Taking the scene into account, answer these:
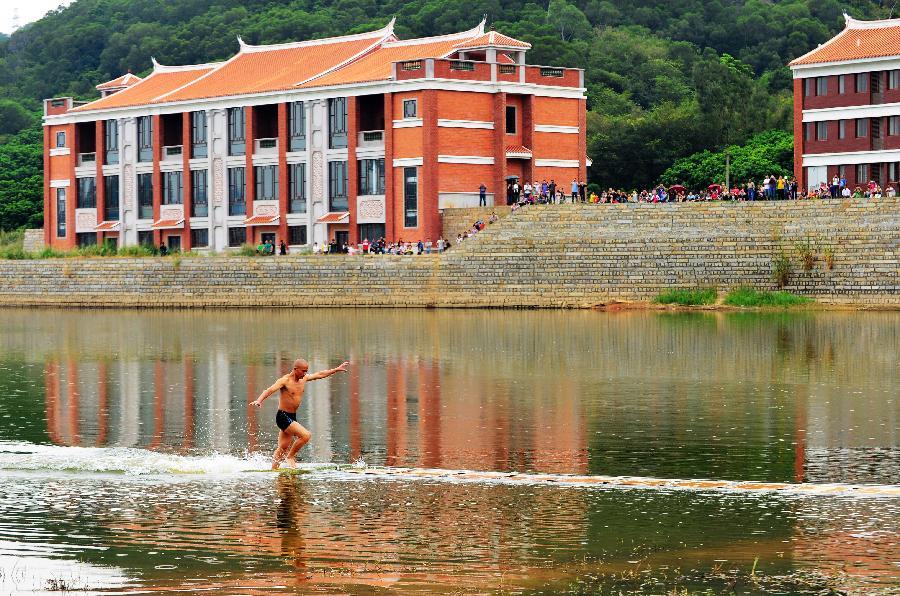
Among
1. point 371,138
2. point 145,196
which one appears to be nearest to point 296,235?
point 371,138

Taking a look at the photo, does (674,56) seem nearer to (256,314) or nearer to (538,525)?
(256,314)

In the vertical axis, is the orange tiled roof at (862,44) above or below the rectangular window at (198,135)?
above

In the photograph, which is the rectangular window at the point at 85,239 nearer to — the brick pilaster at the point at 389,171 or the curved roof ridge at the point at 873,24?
the brick pilaster at the point at 389,171

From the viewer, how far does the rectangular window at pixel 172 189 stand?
98.4 metres

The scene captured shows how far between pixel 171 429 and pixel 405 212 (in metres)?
56.2

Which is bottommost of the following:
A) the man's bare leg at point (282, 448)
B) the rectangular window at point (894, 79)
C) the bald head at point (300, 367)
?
the man's bare leg at point (282, 448)

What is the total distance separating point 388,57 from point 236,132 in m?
10.8

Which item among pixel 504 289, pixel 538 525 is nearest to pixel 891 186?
pixel 504 289

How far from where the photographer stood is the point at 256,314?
7281cm

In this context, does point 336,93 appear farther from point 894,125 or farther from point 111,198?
point 894,125

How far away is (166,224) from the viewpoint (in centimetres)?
9775

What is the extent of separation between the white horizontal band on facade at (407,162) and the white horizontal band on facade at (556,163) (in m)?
7.24

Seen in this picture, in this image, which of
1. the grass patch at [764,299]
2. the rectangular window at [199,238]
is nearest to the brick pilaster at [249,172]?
the rectangular window at [199,238]

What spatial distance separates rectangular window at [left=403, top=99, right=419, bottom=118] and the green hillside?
2581 cm
